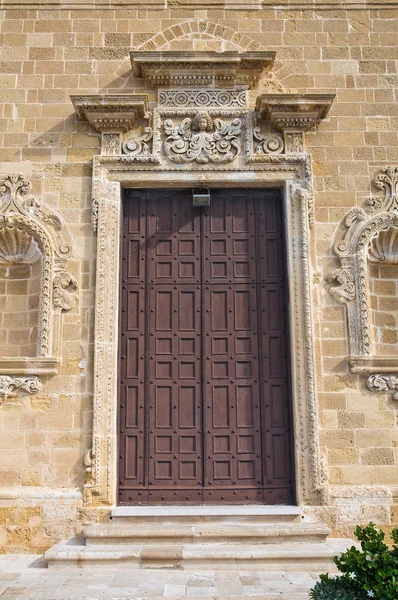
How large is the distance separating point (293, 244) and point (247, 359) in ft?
4.55

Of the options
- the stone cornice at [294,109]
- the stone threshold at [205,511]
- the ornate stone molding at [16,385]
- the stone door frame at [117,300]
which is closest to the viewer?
the stone threshold at [205,511]

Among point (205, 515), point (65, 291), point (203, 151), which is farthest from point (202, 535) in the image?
point (203, 151)

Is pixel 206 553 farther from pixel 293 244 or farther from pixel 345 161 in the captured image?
pixel 345 161

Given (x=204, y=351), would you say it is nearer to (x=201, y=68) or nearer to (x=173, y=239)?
(x=173, y=239)

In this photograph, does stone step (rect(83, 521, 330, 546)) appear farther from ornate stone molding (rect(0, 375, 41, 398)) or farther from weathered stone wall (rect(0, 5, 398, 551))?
ornate stone molding (rect(0, 375, 41, 398))

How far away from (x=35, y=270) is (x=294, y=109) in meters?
3.51

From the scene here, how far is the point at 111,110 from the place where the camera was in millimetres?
7402

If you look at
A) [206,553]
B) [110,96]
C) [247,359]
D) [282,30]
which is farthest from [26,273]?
[282,30]

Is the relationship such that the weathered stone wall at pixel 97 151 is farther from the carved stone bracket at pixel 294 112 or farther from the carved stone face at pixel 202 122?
the carved stone face at pixel 202 122

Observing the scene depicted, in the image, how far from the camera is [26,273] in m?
7.58

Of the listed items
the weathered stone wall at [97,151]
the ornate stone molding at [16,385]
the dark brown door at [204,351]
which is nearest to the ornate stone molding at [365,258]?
the weathered stone wall at [97,151]

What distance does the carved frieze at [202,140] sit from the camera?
24.4ft

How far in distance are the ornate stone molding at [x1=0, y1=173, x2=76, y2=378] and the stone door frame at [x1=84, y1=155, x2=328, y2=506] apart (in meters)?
0.45

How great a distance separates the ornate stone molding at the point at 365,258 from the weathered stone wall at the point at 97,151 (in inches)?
4.4
